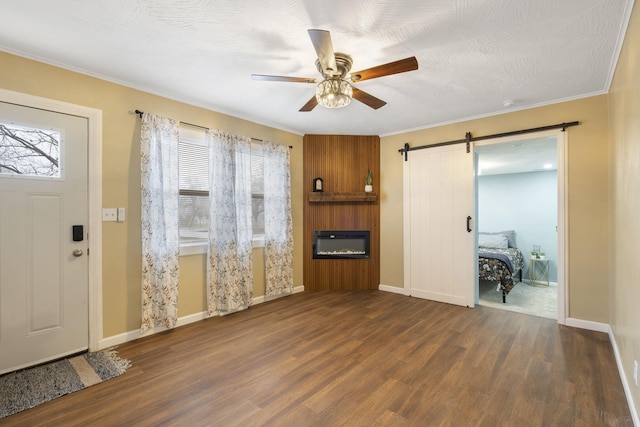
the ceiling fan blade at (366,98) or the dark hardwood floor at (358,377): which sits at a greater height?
the ceiling fan blade at (366,98)

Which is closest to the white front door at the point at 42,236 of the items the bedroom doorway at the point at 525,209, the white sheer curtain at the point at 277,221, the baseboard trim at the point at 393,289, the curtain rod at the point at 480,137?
the white sheer curtain at the point at 277,221

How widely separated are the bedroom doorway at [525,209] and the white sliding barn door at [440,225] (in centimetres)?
24

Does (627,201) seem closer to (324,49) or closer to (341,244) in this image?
(324,49)

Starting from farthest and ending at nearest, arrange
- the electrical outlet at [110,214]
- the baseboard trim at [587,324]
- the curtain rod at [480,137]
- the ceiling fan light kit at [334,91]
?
the curtain rod at [480,137], the baseboard trim at [587,324], the electrical outlet at [110,214], the ceiling fan light kit at [334,91]

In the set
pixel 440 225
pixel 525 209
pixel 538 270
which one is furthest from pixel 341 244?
pixel 525 209

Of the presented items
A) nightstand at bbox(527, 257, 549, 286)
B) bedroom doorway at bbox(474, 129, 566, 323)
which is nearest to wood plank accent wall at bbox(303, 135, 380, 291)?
bedroom doorway at bbox(474, 129, 566, 323)

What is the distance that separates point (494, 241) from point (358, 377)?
500cm

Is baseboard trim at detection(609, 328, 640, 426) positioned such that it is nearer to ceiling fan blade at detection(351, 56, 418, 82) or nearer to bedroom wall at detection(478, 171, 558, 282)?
ceiling fan blade at detection(351, 56, 418, 82)

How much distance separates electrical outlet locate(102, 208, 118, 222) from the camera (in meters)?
2.71

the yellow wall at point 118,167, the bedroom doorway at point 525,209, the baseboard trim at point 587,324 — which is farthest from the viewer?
the bedroom doorway at point 525,209

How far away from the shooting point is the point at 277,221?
168 inches

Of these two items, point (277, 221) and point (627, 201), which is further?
point (277, 221)

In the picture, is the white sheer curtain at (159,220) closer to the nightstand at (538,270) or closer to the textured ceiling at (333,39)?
the textured ceiling at (333,39)

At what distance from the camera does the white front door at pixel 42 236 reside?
89.0 inches
